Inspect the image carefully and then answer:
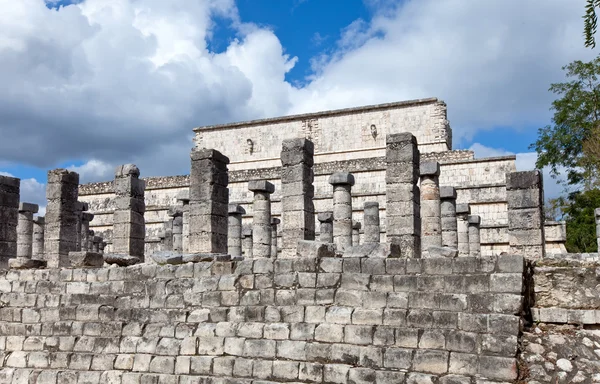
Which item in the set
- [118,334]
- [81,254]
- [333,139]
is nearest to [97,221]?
[333,139]

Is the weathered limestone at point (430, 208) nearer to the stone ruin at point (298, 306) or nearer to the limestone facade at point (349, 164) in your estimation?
the stone ruin at point (298, 306)

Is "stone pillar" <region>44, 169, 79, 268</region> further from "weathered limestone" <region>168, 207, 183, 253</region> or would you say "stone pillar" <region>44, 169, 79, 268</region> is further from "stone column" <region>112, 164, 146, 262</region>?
"weathered limestone" <region>168, 207, 183, 253</region>

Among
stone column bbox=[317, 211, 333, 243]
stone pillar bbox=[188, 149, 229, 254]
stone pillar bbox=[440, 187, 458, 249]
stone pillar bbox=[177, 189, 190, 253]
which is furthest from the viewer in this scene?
stone column bbox=[317, 211, 333, 243]

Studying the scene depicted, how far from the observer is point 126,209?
15266 mm

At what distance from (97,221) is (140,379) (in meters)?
27.6

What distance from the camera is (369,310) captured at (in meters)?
8.21

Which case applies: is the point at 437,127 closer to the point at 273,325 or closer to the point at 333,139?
the point at 333,139

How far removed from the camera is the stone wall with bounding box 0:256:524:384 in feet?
24.6

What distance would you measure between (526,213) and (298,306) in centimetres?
682

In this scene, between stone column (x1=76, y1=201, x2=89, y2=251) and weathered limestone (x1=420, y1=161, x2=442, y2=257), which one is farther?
stone column (x1=76, y1=201, x2=89, y2=251)

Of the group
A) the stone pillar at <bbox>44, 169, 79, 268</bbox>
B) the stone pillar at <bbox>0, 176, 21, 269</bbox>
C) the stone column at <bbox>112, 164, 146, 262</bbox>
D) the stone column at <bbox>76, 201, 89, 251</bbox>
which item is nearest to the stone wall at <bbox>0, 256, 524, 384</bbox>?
the stone column at <bbox>112, 164, 146, 262</bbox>

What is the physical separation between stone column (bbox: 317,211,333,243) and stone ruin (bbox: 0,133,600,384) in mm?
6143

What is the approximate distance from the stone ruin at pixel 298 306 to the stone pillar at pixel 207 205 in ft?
0.10

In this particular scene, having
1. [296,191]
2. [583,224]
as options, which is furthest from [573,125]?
[296,191]
